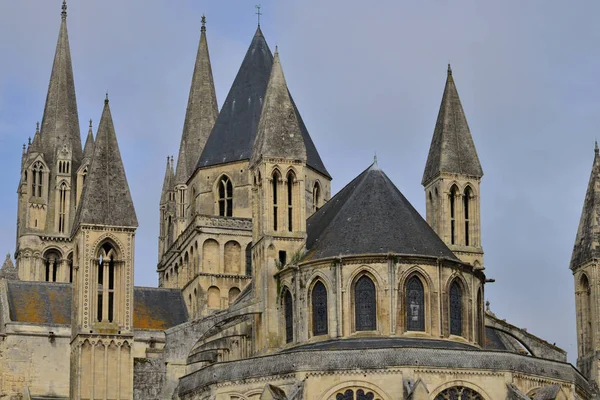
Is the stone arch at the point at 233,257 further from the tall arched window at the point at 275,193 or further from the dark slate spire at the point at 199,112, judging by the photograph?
the tall arched window at the point at 275,193

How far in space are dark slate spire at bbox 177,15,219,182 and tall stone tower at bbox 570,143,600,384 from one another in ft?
76.2

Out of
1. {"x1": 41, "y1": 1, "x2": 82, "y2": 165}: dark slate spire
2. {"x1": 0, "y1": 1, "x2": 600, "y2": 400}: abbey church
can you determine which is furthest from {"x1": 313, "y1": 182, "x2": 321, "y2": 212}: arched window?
{"x1": 41, "y1": 1, "x2": 82, "y2": 165}: dark slate spire

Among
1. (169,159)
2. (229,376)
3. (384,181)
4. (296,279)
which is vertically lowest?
(229,376)

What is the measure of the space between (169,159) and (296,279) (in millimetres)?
31494

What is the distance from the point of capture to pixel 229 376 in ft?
190

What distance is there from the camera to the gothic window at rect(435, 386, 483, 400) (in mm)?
56312

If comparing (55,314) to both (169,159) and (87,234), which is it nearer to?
(87,234)

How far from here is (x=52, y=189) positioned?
9525 cm

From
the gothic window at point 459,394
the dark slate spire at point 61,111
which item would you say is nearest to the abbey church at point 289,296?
the gothic window at point 459,394

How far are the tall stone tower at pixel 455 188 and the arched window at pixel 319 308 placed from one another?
9234 millimetres

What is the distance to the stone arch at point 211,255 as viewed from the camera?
265 feet

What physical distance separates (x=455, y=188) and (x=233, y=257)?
16.0m

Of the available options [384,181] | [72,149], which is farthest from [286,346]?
[72,149]

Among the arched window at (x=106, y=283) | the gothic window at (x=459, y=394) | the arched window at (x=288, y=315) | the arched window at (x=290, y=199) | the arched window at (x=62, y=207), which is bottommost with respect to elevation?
the gothic window at (x=459, y=394)
